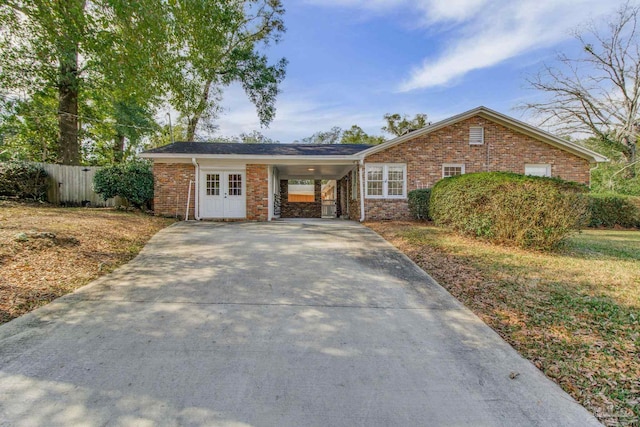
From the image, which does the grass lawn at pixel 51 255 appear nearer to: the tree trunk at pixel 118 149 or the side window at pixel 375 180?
the side window at pixel 375 180

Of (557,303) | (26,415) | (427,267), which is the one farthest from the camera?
(427,267)

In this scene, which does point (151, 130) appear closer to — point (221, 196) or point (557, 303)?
point (221, 196)

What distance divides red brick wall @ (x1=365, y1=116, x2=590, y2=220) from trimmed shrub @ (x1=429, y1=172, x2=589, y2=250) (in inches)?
186

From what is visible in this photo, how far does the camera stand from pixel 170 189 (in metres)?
12.3

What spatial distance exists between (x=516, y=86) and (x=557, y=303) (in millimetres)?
21490

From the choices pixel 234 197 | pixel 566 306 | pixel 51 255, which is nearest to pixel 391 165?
pixel 234 197

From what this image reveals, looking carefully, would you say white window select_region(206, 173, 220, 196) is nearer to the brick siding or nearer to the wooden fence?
the brick siding

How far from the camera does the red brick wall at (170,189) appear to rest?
12.3 meters

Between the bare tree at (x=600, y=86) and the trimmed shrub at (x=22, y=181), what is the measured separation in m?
26.4

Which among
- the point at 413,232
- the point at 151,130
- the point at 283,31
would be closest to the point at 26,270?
the point at 413,232

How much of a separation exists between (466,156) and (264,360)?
1255 centimetres

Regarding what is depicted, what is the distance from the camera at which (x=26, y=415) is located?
2.04 m

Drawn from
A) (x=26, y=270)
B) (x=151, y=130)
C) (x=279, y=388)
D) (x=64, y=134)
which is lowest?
(x=279, y=388)

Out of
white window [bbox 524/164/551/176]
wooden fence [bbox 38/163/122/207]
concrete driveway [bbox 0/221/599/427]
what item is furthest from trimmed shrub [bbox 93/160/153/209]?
white window [bbox 524/164/551/176]
